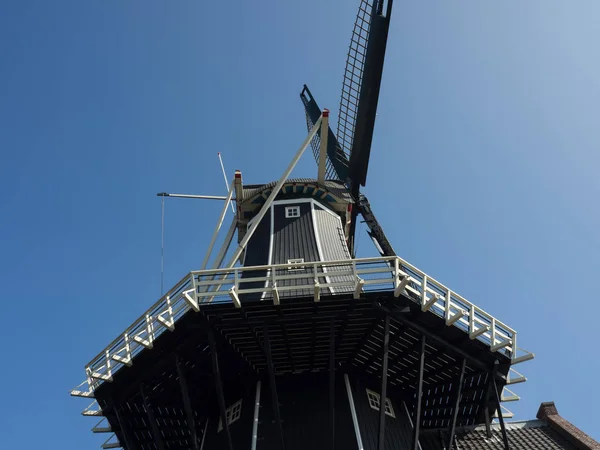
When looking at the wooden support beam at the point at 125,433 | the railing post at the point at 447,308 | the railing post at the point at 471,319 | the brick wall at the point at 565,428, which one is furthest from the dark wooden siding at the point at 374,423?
the wooden support beam at the point at 125,433

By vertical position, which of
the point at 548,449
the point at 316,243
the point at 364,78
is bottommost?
the point at 548,449

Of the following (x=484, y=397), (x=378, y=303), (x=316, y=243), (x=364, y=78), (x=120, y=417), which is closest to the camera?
(x=378, y=303)

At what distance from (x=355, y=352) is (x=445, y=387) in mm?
2864

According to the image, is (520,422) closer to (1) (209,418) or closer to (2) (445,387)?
(2) (445,387)

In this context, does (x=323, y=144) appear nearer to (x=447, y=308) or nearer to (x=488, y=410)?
(x=447, y=308)

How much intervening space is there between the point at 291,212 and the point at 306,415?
665 centimetres

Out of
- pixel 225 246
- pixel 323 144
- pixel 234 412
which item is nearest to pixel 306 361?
pixel 234 412

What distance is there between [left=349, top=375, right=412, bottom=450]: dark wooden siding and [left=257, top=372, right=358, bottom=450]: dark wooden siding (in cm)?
34

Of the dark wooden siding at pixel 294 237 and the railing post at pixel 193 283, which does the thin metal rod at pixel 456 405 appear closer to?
the dark wooden siding at pixel 294 237

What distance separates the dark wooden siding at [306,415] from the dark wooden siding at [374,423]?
34 centimetres

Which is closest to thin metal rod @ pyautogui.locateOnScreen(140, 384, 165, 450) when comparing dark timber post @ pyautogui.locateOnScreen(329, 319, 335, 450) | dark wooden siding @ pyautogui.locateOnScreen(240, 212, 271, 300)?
dark timber post @ pyautogui.locateOnScreen(329, 319, 335, 450)

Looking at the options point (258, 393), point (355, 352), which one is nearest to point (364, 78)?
point (355, 352)

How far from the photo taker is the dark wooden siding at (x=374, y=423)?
14.0 meters

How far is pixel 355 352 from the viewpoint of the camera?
49.4ft
